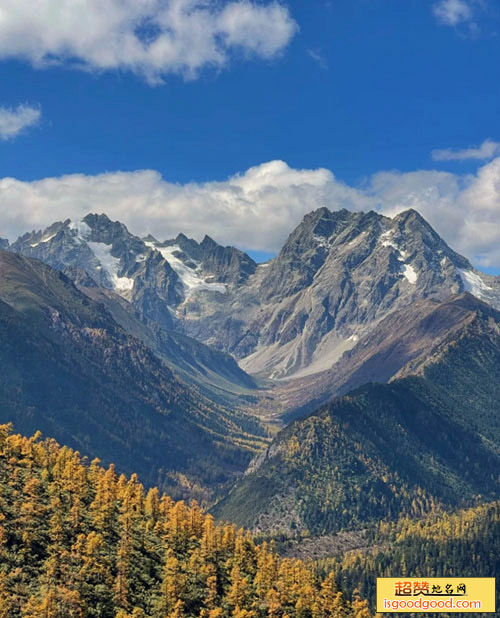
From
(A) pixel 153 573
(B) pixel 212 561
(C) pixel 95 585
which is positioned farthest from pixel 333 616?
(C) pixel 95 585

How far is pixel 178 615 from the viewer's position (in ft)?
533

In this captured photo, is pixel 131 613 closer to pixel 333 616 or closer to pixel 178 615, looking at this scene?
pixel 178 615

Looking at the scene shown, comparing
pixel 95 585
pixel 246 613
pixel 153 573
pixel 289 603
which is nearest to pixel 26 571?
pixel 95 585

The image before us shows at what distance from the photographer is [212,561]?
19838cm

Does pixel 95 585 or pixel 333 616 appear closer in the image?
pixel 95 585

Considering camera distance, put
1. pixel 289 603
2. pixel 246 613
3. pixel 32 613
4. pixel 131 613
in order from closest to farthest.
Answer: pixel 32 613 < pixel 131 613 < pixel 246 613 < pixel 289 603

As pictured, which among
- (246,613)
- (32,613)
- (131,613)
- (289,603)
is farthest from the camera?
(289,603)

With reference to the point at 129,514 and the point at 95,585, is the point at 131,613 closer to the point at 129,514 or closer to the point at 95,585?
the point at 95,585

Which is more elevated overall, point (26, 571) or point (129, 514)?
point (129, 514)

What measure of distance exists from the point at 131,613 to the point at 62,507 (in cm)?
4320

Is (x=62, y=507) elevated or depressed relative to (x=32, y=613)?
elevated

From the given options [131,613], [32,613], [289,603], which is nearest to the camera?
[32,613]

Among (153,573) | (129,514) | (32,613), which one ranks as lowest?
(32,613)

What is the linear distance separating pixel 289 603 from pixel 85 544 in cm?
5459
